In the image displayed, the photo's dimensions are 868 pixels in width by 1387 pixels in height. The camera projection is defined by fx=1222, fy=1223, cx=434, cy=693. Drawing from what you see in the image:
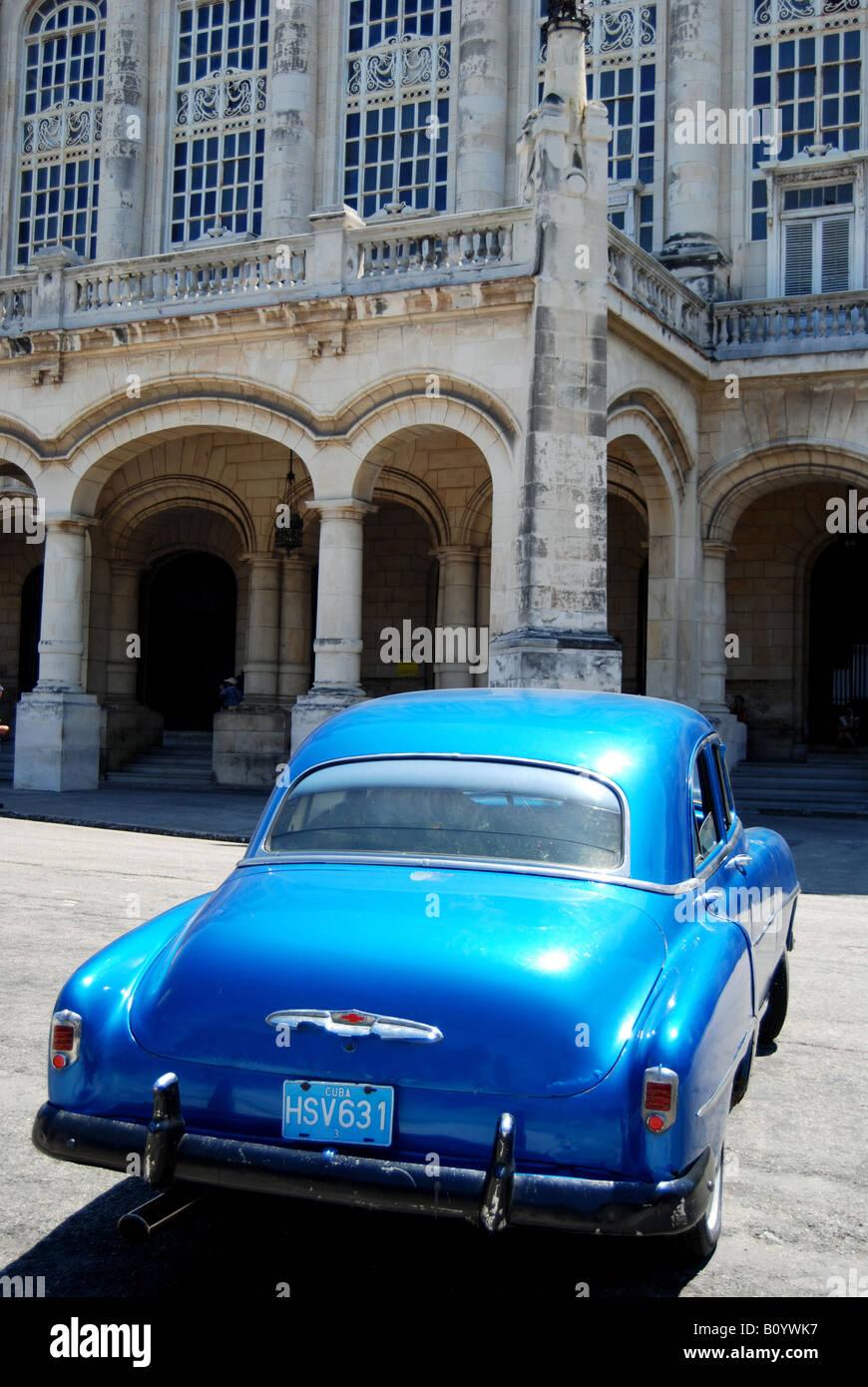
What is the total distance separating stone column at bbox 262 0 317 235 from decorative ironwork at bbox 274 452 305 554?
491 centimetres

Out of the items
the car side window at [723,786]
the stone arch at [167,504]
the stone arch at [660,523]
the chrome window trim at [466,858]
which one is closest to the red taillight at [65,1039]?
the chrome window trim at [466,858]

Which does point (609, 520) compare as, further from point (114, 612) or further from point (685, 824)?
point (685, 824)

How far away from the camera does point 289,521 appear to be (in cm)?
2198

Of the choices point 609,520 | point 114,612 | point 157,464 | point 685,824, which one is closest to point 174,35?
point 157,464

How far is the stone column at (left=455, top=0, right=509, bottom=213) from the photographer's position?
21.8 m

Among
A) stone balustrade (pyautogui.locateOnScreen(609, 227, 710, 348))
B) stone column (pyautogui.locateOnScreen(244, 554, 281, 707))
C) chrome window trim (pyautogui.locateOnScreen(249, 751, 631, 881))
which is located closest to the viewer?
chrome window trim (pyautogui.locateOnScreen(249, 751, 631, 881))

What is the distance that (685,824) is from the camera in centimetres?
424

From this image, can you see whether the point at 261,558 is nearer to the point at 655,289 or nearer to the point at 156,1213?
the point at 655,289

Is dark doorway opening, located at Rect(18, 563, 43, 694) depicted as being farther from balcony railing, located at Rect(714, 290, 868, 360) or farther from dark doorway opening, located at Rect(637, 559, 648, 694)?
balcony railing, located at Rect(714, 290, 868, 360)

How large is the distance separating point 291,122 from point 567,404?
449 inches

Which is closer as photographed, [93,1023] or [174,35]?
[93,1023]

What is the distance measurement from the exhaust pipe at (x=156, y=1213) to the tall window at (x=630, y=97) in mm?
20606

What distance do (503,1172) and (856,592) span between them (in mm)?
21004

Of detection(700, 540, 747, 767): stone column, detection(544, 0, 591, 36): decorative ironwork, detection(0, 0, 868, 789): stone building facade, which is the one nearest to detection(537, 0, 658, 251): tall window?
detection(0, 0, 868, 789): stone building facade
